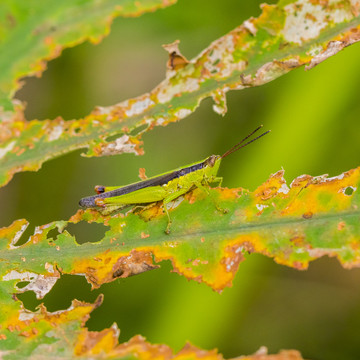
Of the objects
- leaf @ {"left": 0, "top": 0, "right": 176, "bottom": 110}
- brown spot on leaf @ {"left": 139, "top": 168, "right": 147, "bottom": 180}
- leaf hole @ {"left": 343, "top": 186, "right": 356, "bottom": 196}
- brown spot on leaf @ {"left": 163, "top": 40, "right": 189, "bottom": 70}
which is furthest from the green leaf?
leaf @ {"left": 0, "top": 0, "right": 176, "bottom": 110}

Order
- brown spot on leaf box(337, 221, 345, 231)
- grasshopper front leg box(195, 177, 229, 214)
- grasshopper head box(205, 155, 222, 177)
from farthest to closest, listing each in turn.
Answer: grasshopper head box(205, 155, 222, 177) → grasshopper front leg box(195, 177, 229, 214) → brown spot on leaf box(337, 221, 345, 231)

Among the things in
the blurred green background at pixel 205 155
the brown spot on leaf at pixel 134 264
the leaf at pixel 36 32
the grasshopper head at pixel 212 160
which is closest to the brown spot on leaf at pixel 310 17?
the blurred green background at pixel 205 155

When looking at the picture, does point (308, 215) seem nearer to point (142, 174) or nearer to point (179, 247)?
point (179, 247)

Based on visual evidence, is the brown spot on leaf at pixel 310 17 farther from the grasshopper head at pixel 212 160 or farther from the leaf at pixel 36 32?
the leaf at pixel 36 32

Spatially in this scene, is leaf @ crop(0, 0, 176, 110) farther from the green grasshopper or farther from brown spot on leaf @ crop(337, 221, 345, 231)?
brown spot on leaf @ crop(337, 221, 345, 231)

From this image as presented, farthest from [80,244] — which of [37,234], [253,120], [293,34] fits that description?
[293,34]

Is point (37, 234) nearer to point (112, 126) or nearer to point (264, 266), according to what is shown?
point (112, 126)

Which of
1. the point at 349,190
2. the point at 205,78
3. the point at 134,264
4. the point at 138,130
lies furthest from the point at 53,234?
the point at 349,190
